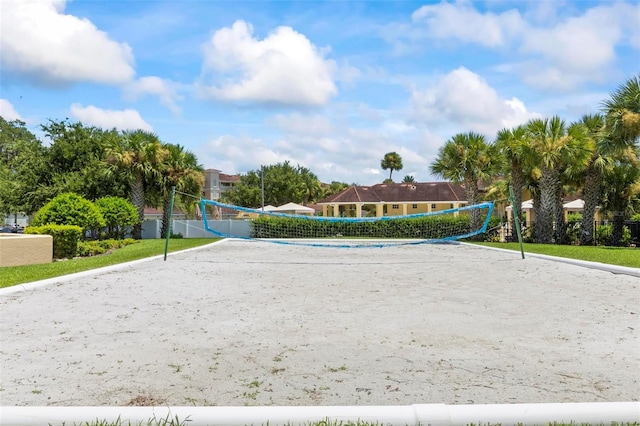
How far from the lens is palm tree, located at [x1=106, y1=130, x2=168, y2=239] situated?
117ft

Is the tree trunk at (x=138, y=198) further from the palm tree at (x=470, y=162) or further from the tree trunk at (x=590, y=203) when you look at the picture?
the tree trunk at (x=590, y=203)

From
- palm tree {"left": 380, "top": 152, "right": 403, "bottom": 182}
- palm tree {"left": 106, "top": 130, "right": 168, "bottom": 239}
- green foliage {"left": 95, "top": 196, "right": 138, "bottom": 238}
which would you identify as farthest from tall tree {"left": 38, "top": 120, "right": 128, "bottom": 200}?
palm tree {"left": 380, "top": 152, "right": 403, "bottom": 182}

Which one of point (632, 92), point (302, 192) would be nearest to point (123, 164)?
point (632, 92)

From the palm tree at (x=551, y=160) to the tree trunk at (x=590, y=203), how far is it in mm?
964

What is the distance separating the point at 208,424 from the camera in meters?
3.62

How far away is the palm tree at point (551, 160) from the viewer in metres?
25.7

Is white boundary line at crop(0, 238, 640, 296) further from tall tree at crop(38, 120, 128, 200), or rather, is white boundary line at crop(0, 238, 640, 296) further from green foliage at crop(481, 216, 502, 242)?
tall tree at crop(38, 120, 128, 200)

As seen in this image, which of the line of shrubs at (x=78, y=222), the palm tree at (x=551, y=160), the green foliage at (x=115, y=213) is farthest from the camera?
the green foliage at (x=115, y=213)

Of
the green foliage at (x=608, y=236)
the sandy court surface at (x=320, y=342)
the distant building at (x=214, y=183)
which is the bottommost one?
the sandy court surface at (x=320, y=342)

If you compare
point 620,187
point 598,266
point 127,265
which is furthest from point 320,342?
point 620,187

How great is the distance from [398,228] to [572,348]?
109ft

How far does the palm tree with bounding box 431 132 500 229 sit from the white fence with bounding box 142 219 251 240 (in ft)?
56.4

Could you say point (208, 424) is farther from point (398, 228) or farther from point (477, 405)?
point (398, 228)

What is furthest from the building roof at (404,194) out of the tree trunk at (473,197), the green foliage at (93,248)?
the green foliage at (93,248)
